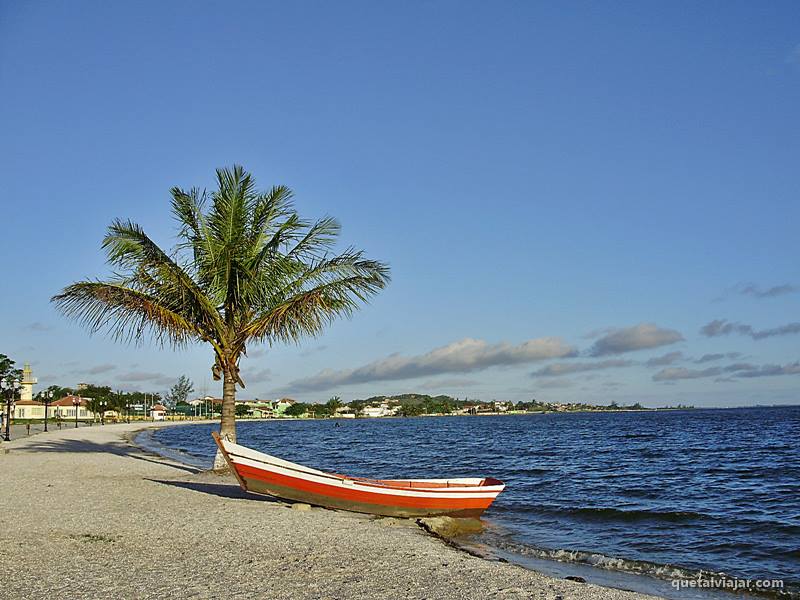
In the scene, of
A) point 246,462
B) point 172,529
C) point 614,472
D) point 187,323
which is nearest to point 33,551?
point 172,529

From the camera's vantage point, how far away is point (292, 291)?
66.2ft

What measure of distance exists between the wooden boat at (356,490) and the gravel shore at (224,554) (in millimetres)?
373

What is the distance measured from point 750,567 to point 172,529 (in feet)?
31.7

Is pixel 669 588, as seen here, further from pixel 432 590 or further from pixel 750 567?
pixel 432 590

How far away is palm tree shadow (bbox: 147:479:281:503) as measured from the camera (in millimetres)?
15859

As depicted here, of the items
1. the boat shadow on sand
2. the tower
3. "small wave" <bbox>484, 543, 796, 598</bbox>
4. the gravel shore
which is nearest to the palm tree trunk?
the boat shadow on sand

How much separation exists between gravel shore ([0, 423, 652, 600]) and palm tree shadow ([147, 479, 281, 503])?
0.13m

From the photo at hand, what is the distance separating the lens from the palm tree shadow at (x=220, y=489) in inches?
624

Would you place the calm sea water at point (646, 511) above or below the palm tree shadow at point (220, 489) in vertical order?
below

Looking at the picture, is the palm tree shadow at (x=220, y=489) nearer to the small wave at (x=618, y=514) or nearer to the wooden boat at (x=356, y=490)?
the wooden boat at (x=356, y=490)

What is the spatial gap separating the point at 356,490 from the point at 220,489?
16.6 ft

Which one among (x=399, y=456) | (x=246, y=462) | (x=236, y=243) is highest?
(x=236, y=243)

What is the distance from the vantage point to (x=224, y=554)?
9.54 meters

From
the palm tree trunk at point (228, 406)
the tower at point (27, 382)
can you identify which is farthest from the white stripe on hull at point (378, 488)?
the tower at point (27, 382)
